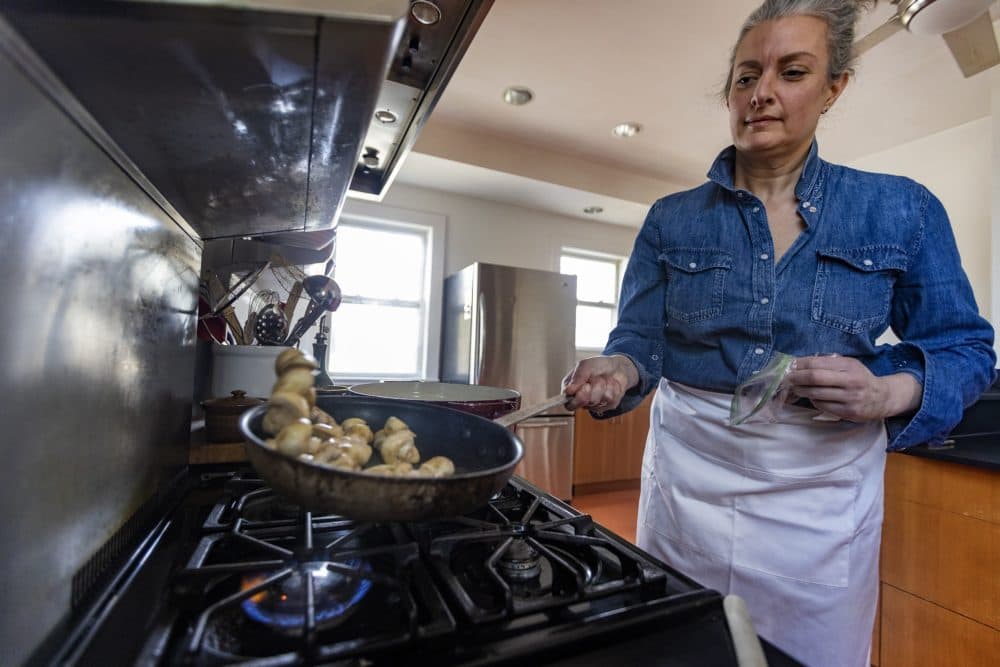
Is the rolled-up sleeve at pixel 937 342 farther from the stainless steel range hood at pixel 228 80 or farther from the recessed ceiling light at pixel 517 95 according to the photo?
the recessed ceiling light at pixel 517 95

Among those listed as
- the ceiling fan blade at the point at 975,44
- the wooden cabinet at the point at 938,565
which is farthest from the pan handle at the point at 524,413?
the ceiling fan blade at the point at 975,44

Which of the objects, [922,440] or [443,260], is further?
[443,260]

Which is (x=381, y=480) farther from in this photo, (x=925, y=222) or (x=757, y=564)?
(x=925, y=222)

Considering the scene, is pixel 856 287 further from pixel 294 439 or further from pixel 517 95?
pixel 517 95

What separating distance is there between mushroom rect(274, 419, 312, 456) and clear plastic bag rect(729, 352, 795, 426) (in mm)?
547

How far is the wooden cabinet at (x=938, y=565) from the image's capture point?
3.62 feet

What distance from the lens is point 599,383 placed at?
27.6 inches

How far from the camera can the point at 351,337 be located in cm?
282

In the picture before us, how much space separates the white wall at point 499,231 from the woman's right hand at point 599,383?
93.5 inches

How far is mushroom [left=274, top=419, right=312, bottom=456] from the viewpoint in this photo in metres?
0.34

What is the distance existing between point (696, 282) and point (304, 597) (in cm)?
72

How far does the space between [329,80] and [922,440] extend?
0.87 metres

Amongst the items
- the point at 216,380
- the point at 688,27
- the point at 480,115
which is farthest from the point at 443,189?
the point at 216,380

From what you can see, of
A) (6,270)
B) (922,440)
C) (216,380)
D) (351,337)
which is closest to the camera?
(6,270)
